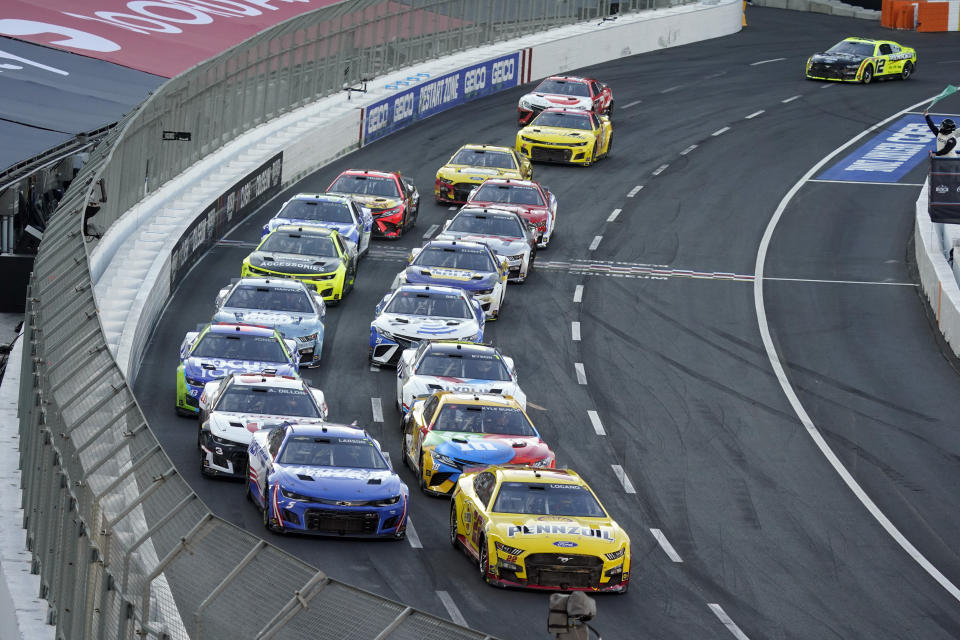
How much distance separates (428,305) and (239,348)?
4.37m

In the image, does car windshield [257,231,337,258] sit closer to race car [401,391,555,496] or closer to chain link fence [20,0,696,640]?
chain link fence [20,0,696,640]

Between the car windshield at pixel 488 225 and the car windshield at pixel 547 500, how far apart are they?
15164mm

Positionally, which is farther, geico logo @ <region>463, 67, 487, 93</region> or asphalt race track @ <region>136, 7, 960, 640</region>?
geico logo @ <region>463, 67, 487, 93</region>

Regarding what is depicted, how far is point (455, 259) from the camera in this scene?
3052 cm

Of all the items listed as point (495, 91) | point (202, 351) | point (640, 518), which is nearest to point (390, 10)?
point (495, 91)

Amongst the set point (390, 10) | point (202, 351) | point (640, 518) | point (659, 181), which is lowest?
point (640, 518)

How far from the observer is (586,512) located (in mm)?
18250

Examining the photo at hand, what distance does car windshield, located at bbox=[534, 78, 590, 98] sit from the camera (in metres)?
48.4

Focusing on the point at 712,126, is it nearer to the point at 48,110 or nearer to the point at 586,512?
the point at 48,110

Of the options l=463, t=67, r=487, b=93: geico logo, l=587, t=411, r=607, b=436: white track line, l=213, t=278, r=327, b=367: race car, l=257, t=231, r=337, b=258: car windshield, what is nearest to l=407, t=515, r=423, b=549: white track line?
l=587, t=411, r=607, b=436: white track line

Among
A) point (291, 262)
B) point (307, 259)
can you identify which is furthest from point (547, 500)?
point (307, 259)

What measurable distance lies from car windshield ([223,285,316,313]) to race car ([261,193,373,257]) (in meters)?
5.20

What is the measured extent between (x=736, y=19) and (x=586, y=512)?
172ft

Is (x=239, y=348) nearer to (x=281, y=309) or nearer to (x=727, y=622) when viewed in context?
(x=281, y=309)
